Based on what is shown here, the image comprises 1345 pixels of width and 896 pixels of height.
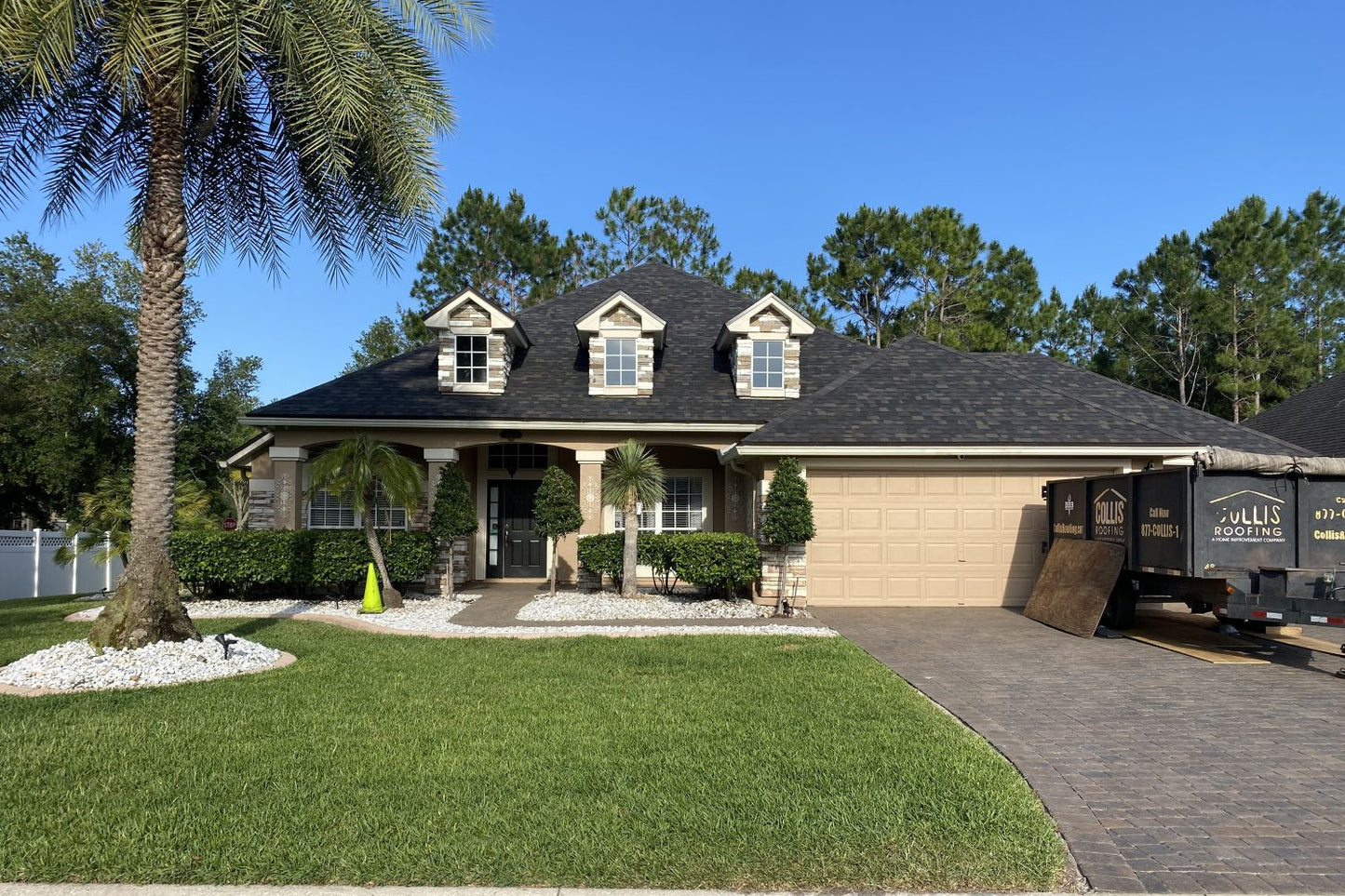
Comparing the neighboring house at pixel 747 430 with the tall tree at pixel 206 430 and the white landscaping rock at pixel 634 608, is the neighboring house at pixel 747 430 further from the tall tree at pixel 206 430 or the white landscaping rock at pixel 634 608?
the tall tree at pixel 206 430

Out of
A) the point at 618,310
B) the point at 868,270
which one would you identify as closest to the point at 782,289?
the point at 868,270

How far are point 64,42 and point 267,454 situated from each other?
1010cm

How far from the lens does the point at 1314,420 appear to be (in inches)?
897

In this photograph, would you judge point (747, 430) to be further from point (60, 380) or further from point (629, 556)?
point (60, 380)

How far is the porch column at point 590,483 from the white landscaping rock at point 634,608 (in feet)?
6.84

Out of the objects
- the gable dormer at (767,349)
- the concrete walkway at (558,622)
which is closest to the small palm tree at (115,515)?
the concrete walkway at (558,622)

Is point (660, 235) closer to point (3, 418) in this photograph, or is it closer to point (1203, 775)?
point (3, 418)

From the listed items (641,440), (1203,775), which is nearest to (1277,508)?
(1203,775)

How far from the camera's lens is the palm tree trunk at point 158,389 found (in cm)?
859

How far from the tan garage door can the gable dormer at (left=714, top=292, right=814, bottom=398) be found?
3.61 metres

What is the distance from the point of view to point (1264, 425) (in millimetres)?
25266

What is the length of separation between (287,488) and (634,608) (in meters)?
7.47

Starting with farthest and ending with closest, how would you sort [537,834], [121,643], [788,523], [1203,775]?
[788,523] < [121,643] < [1203,775] < [537,834]

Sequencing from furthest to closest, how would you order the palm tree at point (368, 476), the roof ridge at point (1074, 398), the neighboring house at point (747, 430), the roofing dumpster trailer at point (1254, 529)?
the roof ridge at point (1074, 398) < the neighboring house at point (747, 430) < the palm tree at point (368, 476) < the roofing dumpster trailer at point (1254, 529)
